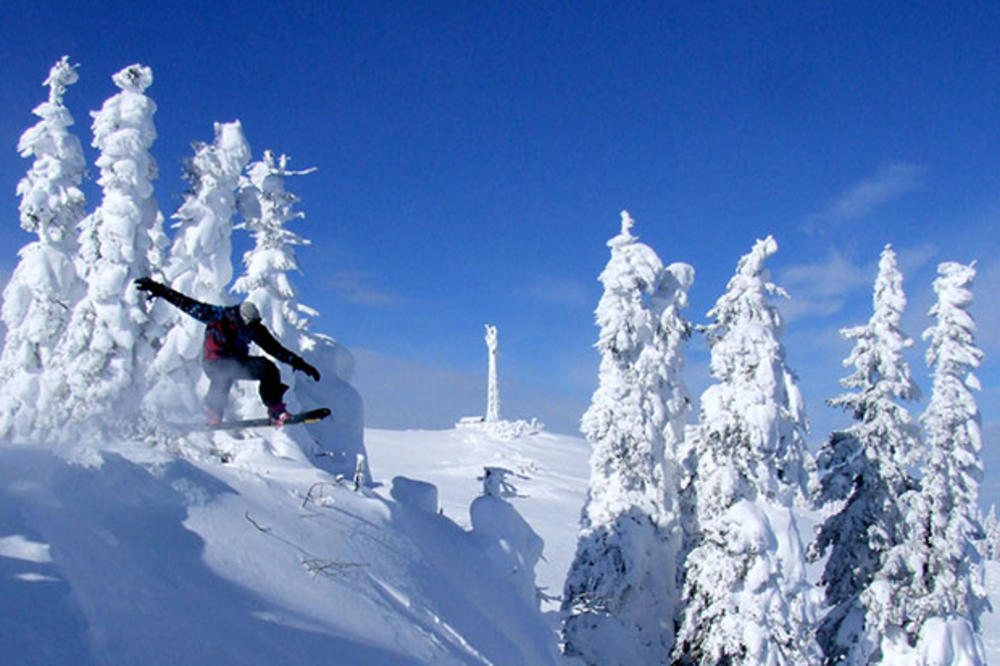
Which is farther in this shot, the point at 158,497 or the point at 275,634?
the point at 158,497

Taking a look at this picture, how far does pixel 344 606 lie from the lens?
7.46 metres

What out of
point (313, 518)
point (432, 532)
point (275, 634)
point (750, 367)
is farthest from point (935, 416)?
point (275, 634)

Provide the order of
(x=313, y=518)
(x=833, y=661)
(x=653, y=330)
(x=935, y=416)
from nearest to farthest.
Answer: (x=313, y=518) → (x=833, y=661) → (x=653, y=330) → (x=935, y=416)

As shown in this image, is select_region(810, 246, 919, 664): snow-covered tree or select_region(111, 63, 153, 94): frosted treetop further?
select_region(111, 63, 153, 94): frosted treetop

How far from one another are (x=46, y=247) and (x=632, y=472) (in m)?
16.8

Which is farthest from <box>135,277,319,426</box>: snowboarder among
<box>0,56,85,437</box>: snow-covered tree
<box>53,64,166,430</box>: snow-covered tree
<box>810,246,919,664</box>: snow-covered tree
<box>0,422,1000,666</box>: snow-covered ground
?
<box>810,246,919,664</box>: snow-covered tree

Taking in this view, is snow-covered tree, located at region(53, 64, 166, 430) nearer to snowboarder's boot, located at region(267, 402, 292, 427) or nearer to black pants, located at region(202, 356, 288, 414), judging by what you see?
black pants, located at region(202, 356, 288, 414)

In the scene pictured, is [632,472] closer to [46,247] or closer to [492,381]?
[46,247]

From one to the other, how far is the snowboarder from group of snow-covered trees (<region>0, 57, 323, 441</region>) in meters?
7.36

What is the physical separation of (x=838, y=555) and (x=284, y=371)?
1681 centimetres

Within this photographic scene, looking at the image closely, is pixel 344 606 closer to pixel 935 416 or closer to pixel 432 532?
pixel 432 532

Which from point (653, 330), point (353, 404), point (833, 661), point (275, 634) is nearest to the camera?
point (275, 634)

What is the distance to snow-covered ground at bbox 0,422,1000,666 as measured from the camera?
5.33 metres

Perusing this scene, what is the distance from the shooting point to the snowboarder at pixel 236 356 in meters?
9.54
